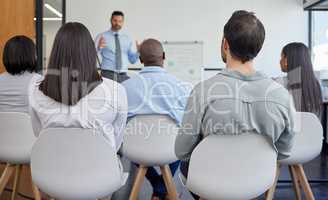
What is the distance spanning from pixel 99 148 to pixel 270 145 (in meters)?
0.73

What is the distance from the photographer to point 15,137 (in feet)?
7.95

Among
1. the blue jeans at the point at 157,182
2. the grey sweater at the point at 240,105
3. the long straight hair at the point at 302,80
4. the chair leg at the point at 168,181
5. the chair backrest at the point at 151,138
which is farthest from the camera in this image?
the blue jeans at the point at 157,182

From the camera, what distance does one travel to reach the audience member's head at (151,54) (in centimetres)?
272

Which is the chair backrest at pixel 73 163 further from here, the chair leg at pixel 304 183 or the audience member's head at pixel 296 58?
the audience member's head at pixel 296 58

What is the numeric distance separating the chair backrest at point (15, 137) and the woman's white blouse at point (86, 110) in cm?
50

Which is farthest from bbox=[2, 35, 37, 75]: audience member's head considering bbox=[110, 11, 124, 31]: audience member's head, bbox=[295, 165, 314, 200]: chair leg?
bbox=[110, 11, 124, 31]: audience member's head

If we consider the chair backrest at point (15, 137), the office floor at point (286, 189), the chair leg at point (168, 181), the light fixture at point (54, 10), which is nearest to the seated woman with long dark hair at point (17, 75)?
the chair backrest at point (15, 137)

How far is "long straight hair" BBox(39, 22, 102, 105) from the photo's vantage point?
1.76 meters

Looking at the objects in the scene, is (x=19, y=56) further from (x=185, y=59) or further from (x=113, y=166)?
(x=185, y=59)

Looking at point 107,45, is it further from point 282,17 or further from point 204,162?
point 204,162

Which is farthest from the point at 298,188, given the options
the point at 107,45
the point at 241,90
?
the point at 107,45

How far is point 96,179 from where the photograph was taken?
176 centimetres

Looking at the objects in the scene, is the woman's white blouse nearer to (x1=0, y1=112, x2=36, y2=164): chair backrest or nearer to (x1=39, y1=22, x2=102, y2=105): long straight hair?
(x1=39, y1=22, x2=102, y2=105): long straight hair

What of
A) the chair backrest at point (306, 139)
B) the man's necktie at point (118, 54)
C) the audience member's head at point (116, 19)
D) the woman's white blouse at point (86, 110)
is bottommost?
the chair backrest at point (306, 139)
